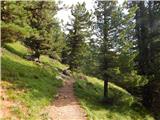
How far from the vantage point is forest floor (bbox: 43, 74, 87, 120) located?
23483 millimetres

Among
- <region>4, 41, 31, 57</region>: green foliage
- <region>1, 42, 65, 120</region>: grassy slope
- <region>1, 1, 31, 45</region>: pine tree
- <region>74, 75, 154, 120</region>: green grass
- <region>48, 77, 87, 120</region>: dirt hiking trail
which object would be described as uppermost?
<region>1, 1, 31, 45</region>: pine tree

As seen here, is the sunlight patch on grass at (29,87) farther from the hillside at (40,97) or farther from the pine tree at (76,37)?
the pine tree at (76,37)

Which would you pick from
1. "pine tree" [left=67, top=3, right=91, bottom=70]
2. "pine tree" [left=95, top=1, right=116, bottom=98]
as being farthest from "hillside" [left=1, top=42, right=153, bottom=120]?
"pine tree" [left=67, top=3, right=91, bottom=70]

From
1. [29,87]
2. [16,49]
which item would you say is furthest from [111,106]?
[16,49]

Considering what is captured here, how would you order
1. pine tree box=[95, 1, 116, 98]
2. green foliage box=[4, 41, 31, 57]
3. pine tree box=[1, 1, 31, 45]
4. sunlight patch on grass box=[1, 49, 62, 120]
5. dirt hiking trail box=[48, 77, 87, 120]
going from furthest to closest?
green foliage box=[4, 41, 31, 57]
pine tree box=[95, 1, 116, 98]
dirt hiking trail box=[48, 77, 87, 120]
sunlight patch on grass box=[1, 49, 62, 120]
pine tree box=[1, 1, 31, 45]

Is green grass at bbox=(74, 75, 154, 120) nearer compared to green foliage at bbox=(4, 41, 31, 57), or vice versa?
green grass at bbox=(74, 75, 154, 120)

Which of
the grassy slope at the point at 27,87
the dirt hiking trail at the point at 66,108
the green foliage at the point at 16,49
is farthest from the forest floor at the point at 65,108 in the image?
the green foliage at the point at 16,49

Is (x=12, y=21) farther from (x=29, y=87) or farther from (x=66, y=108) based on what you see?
(x=66, y=108)

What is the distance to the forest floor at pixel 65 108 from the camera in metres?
23.5

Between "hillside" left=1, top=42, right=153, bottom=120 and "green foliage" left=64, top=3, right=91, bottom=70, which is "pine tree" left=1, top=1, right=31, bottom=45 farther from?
"green foliage" left=64, top=3, right=91, bottom=70

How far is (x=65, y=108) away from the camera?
26000 millimetres

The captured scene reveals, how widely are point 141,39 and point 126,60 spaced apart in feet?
22.9

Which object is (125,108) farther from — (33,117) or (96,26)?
(33,117)

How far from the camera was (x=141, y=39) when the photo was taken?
3788 cm
